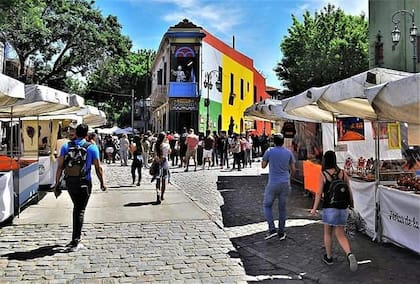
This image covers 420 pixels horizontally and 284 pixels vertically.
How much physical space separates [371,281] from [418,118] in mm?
2264

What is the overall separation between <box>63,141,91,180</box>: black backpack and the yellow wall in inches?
1209

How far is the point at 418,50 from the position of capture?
2309cm

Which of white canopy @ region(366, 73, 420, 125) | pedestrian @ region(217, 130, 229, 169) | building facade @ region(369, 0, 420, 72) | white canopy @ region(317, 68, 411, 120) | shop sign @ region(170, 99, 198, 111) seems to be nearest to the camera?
white canopy @ region(366, 73, 420, 125)

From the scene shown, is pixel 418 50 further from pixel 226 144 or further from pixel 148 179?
pixel 148 179

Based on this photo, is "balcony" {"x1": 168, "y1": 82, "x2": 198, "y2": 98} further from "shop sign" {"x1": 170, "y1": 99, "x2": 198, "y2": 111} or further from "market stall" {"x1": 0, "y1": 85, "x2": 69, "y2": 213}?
"market stall" {"x1": 0, "y1": 85, "x2": 69, "y2": 213}

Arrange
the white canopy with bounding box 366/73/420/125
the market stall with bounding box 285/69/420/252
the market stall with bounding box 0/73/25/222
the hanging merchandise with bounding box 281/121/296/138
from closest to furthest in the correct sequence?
the white canopy with bounding box 366/73/420/125 → the market stall with bounding box 285/69/420/252 → the market stall with bounding box 0/73/25/222 → the hanging merchandise with bounding box 281/121/296/138

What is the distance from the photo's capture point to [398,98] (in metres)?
5.41

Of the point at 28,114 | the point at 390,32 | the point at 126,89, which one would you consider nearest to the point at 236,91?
the point at 390,32

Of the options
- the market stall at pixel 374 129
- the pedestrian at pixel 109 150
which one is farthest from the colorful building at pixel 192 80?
the market stall at pixel 374 129

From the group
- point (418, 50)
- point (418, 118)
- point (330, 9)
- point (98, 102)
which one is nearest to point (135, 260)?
point (418, 118)

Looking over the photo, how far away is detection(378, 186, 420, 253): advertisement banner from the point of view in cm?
591

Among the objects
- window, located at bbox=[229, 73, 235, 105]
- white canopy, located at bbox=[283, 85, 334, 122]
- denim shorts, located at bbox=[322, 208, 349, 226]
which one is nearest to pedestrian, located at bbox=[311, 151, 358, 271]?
denim shorts, located at bbox=[322, 208, 349, 226]

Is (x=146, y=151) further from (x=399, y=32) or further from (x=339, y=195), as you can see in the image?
(x=339, y=195)

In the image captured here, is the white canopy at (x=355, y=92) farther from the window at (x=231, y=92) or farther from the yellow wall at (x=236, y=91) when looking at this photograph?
the window at (x=231, y=92)
